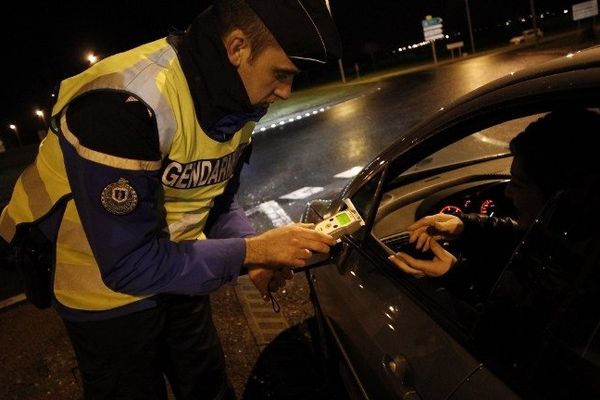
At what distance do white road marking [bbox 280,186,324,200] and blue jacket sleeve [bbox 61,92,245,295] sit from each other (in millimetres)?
4382

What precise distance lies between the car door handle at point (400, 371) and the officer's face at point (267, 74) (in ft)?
2.67

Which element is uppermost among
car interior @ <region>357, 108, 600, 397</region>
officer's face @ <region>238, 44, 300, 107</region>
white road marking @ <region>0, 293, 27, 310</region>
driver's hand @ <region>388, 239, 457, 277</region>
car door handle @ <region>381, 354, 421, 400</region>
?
officer's face @ <region>238, 44, 300, 107</region>

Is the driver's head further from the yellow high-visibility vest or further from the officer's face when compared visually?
the yellow high-visibility vest

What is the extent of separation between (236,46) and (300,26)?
18cm

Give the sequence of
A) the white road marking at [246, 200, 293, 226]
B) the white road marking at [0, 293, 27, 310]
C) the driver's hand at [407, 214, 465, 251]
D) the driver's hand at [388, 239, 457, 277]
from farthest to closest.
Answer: the white road marking at [246, 200, 293, 226] → the white road marking at [0, 293, 27, 310] → the driver's hand at [407, 214, 465, 251] → the driver's hand at [388, 239, 457, 277]

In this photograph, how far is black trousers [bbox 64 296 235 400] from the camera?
162cm

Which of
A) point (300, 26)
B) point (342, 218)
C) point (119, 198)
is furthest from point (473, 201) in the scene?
point (119, 198)

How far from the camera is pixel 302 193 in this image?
19.7 ft

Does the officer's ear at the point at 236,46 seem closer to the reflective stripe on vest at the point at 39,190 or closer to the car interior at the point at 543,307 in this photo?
the reflective stripe on vest at the point at 39,190

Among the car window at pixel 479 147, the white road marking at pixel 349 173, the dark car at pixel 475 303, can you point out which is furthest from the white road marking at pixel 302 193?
the dark car at pixel 475 303

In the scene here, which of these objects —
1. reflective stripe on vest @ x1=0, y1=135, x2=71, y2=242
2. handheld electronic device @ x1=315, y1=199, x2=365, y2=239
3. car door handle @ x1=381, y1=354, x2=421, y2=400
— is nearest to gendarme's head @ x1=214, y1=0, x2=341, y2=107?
handheld electronic device @ x1=315, y1=199, x2=365, y2=239

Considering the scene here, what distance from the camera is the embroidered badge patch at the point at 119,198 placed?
1242mm

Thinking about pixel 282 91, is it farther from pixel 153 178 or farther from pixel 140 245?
pixel 140 245

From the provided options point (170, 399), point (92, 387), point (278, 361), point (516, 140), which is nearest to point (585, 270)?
point (516, 140)
